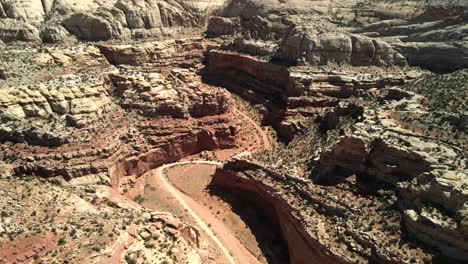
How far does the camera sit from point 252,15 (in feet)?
287

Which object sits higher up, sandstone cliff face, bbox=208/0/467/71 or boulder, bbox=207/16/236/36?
sandstone cliff face, bbox=208/0/467/71

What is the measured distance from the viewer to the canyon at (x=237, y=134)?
34.3m

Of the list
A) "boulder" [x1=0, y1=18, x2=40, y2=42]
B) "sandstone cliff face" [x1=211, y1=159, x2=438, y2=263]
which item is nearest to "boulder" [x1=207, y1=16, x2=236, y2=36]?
Result: "boulder" [x1=0, y1=18, x2=40, y2=42]

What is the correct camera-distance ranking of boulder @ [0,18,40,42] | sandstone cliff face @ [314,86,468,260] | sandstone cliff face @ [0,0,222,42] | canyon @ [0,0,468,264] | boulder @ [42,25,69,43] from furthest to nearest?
1. sandstone cliff face @ [0,0,222,42]
2. boulder @ [42,25,69,43]
3. boulder @ [0,18,40,42]
4. canyon @ [0,0,468,264]
5. sandstone cliff face @ [314,86,468,260]

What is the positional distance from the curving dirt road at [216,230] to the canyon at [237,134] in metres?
0.19

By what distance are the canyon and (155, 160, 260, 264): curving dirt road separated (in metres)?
0.19

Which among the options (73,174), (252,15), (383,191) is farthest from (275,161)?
(252,15)

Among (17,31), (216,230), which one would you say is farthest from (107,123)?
(17,31)

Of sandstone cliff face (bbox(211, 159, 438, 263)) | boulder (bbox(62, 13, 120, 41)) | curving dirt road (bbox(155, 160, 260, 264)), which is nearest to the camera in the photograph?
sandstone cliff face (bbox(211, 159, 438, 263))

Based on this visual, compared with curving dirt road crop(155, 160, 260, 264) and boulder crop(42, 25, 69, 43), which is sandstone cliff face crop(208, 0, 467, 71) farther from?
boulder crop(42, 25, 69, 43)

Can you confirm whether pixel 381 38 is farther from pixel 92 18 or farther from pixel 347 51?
pixel 92 18

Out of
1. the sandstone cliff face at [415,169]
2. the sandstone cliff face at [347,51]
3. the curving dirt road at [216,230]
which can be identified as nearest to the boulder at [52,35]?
the curving dirt road at [216,230]

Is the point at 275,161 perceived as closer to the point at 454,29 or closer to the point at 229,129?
the point at 229,129

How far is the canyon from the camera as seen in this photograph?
3434 cm
